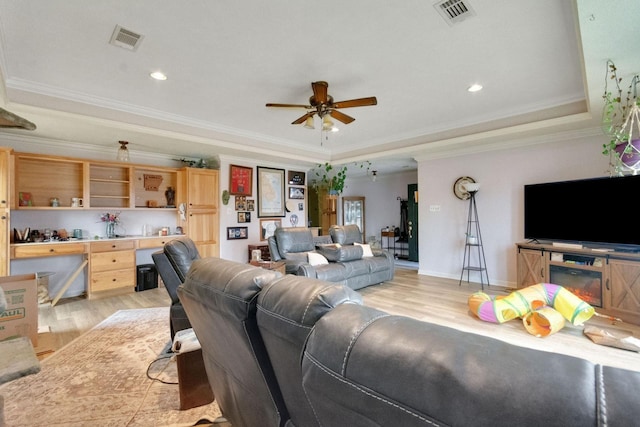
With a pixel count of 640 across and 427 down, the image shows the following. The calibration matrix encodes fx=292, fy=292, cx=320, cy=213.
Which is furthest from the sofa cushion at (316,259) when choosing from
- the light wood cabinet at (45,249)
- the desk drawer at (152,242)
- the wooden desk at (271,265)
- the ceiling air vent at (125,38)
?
the light wood cabinet at (45,249)

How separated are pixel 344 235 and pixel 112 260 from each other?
3710 mm

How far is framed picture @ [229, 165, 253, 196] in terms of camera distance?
5.79m

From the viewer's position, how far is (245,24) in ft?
7.39

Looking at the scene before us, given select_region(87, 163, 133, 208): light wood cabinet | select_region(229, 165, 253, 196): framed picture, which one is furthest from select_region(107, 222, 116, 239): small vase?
select_region(229, 165, 253, 196): framed picture

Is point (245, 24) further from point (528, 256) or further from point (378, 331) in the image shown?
point (528, 256)

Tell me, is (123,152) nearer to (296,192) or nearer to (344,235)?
(296,192)

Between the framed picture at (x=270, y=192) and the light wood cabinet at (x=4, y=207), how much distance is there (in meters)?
3.71

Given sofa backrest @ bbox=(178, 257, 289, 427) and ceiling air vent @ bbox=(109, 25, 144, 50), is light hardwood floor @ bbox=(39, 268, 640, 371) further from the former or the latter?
ceiling air vent @ bbox=(109, 25, 144, 50)

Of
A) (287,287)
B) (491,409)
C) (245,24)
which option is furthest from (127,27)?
(491,409)

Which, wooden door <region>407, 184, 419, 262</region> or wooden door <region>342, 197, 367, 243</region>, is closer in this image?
wooden door <region>407, 184, 419, 262</region>

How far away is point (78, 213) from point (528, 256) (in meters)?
6.94

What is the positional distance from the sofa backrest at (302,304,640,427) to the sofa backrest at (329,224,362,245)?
174 inches

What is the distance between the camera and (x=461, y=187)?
5.22m

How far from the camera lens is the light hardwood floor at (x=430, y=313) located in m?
2.65
